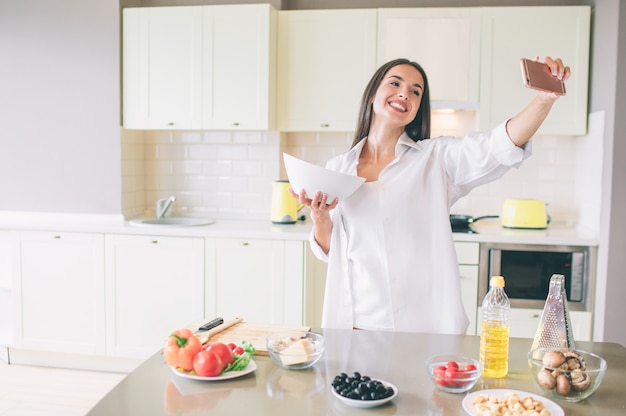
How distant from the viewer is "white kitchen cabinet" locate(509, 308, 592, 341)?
3.80 metres

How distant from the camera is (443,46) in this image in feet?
A: 13.4

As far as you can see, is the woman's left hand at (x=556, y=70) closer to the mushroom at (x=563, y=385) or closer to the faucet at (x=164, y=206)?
the mushroom at (x=563, y=385)

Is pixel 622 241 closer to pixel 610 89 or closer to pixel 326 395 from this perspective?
pixel 610 89

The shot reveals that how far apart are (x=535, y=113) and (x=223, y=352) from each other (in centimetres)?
106

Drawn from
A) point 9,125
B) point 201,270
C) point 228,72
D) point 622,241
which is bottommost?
point 201,270

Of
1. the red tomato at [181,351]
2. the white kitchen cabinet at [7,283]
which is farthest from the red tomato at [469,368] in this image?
the white kitchen cabinet at [7,283]

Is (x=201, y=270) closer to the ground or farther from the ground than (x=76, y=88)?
closer to the ground

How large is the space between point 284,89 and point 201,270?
121 cm

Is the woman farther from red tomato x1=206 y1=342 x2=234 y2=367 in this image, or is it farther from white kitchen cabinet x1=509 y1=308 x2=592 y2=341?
white kitchen cabinet x1=509 y1=308 x2=592 y2=341

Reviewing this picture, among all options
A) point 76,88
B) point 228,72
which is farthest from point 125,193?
point 228,72

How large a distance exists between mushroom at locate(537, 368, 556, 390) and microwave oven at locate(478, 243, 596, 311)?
2.28 metres

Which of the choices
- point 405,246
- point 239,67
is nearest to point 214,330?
point 405,246

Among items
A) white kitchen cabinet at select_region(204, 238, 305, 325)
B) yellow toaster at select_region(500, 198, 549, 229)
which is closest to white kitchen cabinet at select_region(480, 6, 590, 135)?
yellow toaster at select_region(500, 198, 549, 229)

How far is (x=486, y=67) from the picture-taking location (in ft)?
13.4
